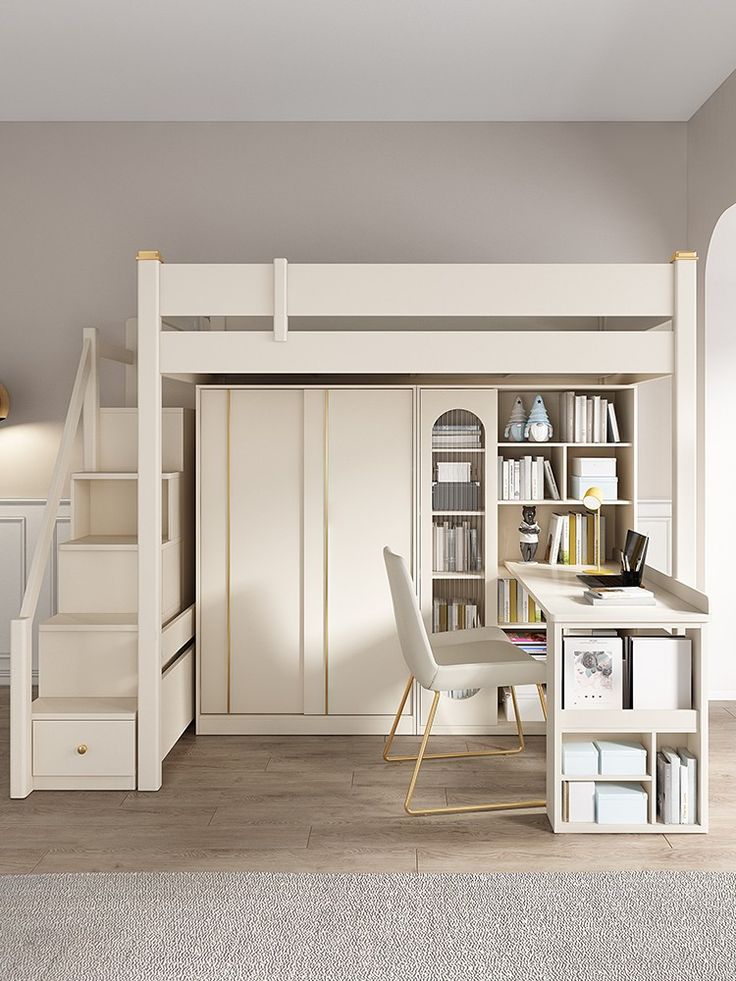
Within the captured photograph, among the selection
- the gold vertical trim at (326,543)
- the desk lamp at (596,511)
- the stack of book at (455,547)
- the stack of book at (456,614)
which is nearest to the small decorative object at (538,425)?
the desk lamp at (596,511)

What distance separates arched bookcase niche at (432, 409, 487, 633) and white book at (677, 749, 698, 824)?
1.25 meters

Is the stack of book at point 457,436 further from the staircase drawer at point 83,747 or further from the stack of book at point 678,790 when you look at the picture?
the staircase drawer at point 83,747

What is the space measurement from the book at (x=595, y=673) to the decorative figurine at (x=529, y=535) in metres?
1.22

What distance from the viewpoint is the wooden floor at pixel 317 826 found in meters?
2.71

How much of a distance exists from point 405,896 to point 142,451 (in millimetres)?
1791

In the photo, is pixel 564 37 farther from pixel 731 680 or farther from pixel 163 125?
pixel 731 680

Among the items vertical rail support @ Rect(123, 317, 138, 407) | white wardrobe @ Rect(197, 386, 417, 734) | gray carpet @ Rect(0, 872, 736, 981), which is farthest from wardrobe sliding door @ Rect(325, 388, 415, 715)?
gray carpet @ Rect(0, 872, 736, 981)

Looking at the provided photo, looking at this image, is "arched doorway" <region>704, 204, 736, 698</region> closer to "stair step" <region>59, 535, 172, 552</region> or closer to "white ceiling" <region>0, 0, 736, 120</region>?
"white ceiling" <region>0, 0, 736, 120</region>

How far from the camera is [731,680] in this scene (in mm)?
4504

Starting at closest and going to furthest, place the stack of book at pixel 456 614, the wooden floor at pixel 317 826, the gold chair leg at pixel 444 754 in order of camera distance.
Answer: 1. the wooden floor at pixel 317 826
2. the gold chair leg at pixel 444 754
3. the stack of book at pixel 456 614

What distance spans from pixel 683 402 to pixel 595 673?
3.36ft

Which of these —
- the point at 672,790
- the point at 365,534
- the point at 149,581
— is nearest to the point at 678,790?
the point at 672,790

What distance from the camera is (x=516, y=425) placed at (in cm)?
408

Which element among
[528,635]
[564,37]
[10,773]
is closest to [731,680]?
[528,635]
